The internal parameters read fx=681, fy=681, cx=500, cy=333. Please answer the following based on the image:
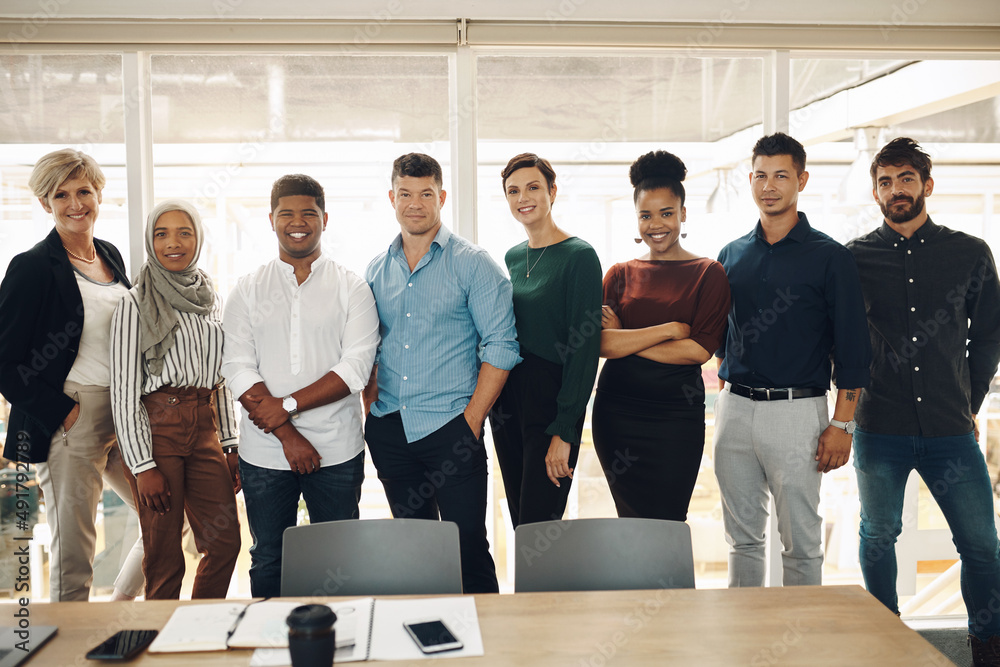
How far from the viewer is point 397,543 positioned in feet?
5.61

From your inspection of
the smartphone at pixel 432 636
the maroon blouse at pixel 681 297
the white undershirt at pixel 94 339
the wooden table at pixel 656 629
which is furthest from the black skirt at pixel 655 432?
the white undershirt at pixel 94 339

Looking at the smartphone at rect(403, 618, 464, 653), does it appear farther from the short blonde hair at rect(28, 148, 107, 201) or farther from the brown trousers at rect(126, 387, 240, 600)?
the short blonde hair at rect(28, 148, 107, 201)

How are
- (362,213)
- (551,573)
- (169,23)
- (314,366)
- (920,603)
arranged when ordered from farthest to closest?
(920,603), (362,213), (169,23), (314,366), (551,573)

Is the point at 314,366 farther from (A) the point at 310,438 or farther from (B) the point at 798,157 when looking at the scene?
(B) the point at 798,157

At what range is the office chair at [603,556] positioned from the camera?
5.57ft

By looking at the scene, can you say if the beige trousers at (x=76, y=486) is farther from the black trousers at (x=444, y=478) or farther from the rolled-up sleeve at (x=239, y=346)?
the black trousers at (x=444, y=478)

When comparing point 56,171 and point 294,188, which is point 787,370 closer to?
point 294,188

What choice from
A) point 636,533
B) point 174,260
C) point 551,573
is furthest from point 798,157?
point 174,260

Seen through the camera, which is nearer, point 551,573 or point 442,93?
point 551,573

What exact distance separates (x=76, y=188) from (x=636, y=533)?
Answer: 2.24m

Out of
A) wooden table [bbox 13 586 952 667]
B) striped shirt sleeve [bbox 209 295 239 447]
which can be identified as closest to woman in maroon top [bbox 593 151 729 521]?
wooden table [bbox 13 586 952 667]

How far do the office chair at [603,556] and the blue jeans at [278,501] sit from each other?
88cm

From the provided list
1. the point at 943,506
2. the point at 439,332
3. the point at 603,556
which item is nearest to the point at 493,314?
the point at 439,332

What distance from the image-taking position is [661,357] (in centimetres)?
239
